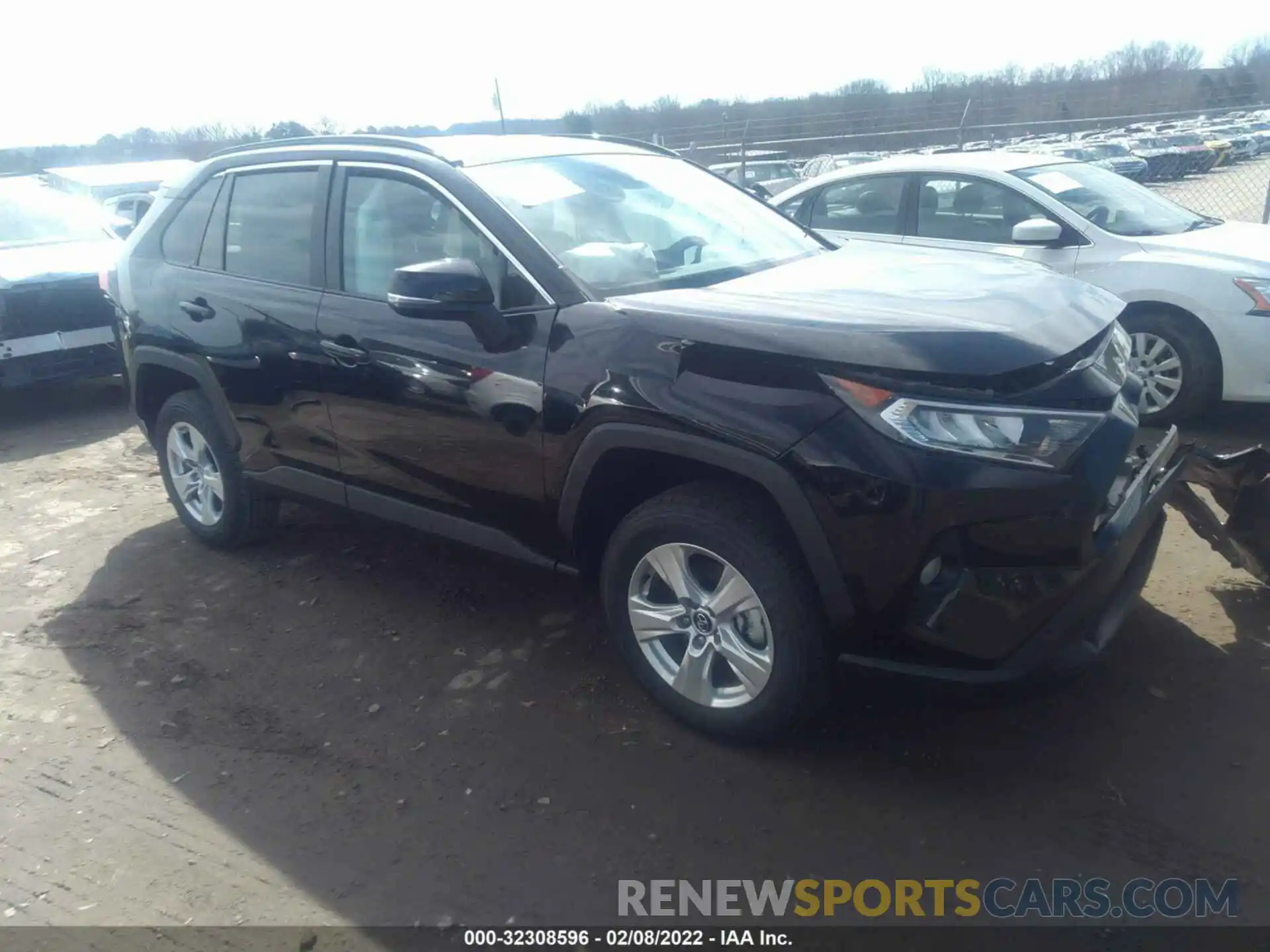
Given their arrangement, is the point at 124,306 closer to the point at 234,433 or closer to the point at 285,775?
the point at 234,433

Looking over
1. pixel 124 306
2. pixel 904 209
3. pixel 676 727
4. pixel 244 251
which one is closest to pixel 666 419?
pixel 676 727

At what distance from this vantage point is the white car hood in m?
5.64

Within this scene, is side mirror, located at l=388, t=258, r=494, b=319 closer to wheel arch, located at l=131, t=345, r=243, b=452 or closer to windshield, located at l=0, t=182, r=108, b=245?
wheel arch, located at l=131, t=345, r=243, b=452

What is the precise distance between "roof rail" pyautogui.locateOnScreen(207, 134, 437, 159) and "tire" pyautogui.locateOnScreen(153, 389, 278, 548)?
119cm

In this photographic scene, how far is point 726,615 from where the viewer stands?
303 cm

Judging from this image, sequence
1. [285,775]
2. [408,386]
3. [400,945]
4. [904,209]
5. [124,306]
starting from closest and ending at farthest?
[400,945]
[285,775]
[408,386]
[124,306]
[904,209]

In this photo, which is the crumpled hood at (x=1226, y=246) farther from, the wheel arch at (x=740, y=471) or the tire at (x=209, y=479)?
the tire at (x=209, y=479)

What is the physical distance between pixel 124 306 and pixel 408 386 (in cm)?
221

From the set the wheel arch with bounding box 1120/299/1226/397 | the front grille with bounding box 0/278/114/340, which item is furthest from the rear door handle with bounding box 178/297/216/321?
the wheel arch with bounding box 1120/299/1226/397

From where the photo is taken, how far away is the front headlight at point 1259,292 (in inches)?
217

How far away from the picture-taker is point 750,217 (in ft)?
13.8

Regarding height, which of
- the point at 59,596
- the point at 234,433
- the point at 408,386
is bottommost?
the point at 59,596

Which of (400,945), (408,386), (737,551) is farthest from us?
(408,386)

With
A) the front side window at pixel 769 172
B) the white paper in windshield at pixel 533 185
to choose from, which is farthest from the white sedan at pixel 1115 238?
the front side window at pixel 769 172
